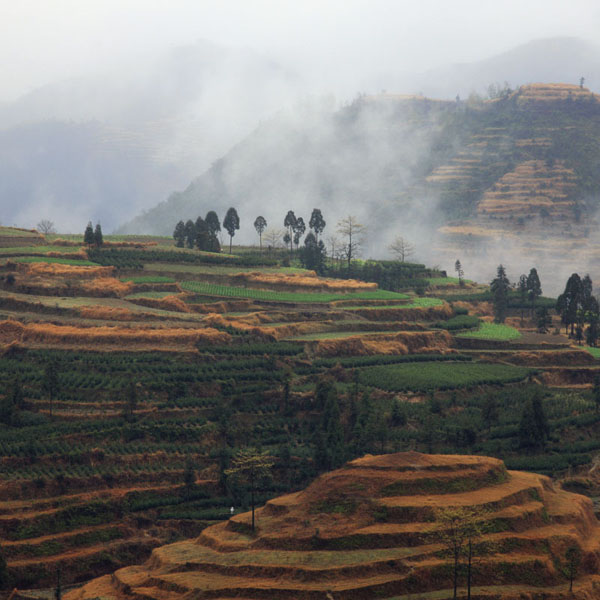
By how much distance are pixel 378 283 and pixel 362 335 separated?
34.6 m

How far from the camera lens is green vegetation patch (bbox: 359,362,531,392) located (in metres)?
92.2

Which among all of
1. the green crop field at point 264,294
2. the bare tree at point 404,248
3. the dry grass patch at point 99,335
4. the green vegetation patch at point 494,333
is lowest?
the dry grass patch at point 99,335

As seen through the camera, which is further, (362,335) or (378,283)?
(378,283)

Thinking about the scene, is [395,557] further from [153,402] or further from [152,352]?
[152,352]

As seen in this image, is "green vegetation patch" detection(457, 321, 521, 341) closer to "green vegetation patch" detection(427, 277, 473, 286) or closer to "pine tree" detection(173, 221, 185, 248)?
"green vegetation patch" detection(427, 277, 473, 286)

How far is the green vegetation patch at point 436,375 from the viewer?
303 feet

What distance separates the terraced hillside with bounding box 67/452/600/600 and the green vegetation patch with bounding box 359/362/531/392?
29.9m

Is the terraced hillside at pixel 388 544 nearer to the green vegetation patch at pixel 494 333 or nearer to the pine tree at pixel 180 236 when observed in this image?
the green vegetation patch at pixel 494 333

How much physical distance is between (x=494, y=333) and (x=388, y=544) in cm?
6274

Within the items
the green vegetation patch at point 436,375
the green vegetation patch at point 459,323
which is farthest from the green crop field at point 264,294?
the green vegetation patch at point 436,375

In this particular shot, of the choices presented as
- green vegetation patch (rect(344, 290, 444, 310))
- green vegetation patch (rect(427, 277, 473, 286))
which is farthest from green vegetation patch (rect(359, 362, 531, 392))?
green vegetation patch (rect(427, 277, 473, 286))

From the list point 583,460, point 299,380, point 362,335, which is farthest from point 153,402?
point 583,460

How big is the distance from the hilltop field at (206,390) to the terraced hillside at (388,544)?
8.32 ft

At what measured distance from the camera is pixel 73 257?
116 meters
